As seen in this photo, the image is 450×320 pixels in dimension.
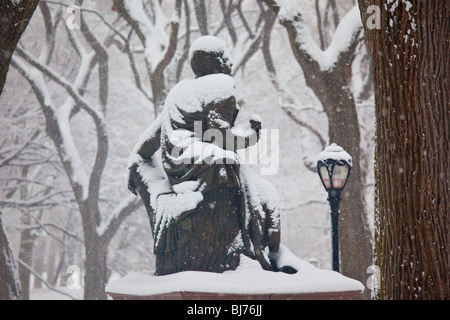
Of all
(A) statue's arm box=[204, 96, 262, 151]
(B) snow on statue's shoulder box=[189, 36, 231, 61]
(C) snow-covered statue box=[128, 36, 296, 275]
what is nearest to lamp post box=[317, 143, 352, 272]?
(C) snow-covered statue box=[128, 36, 296, 275]

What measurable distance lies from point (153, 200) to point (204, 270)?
874 mm

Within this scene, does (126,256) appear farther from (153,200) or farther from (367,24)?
(367,24)

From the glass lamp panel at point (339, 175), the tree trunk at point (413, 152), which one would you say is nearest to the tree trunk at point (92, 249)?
the glass lamp panel at point (339, 175)

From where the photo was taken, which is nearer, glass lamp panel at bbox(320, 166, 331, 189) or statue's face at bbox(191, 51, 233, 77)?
statue's face at bbox(191, 51, 233, 77)

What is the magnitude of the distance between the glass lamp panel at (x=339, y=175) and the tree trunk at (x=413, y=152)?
3.09 meters

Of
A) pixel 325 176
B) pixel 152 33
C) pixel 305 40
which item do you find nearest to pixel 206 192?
pixel 325 176

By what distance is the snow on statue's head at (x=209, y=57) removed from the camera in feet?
20.8

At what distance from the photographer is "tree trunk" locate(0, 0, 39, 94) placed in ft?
16.6

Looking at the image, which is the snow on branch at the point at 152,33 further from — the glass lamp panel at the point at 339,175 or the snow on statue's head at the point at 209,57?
the snow on statue's head at the point at 209,57

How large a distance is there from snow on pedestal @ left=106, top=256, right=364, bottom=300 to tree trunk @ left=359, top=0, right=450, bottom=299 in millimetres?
773

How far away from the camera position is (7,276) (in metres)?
13.5

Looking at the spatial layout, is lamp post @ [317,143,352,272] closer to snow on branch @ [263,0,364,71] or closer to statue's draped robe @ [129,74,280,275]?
statue's draped robe @ [129,74,280,275]

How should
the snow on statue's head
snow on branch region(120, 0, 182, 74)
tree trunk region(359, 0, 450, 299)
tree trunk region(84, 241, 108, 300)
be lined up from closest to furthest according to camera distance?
tree trunk region(359, 0, 450, 299), the snow on statue's head, snow on branch region(120, 0, 182, 74), tree trunk region(84, 241, 108, 300)
